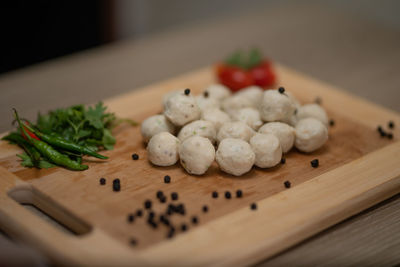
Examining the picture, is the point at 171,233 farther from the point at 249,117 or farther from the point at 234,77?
the point at 234,77

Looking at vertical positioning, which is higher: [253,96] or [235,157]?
[253,96]

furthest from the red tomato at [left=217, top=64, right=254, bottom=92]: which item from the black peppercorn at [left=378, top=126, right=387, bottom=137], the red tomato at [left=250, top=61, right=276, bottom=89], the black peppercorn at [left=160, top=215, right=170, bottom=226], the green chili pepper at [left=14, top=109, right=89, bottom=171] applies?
the black peppercorn at [left=160, top=215, right=170, bottom=226]

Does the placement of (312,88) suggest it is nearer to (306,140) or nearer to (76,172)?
(306,140)

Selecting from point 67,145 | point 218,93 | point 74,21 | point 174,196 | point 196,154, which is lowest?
point 174,196

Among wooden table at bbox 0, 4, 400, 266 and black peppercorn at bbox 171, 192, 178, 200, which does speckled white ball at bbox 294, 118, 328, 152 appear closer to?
wooden table at bbox 0, 4, 400, 266

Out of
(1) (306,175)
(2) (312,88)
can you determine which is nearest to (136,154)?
(1) (306,175)

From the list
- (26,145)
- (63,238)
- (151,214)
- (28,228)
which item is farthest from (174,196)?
(26,145)
